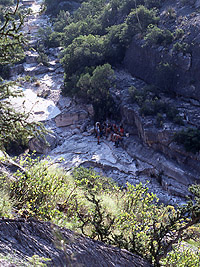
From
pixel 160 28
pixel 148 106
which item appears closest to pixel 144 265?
pixel 148 106

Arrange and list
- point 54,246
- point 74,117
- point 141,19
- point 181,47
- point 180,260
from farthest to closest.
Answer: point 141,19, point 74,117, point 181,47, point 180,260, point 54,246

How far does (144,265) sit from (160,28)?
1701 centimetres

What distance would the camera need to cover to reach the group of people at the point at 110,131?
1521 centimetres

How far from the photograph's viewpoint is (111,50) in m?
19.4

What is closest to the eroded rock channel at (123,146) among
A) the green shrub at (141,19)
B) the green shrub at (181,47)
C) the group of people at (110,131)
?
the group of people at (110,131)

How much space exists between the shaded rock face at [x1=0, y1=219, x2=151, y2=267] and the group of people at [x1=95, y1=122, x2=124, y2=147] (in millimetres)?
11305

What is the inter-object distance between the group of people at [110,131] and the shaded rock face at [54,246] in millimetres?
11305

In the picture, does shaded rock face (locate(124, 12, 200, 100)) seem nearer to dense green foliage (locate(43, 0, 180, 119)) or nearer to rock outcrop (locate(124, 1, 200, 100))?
rock outcrop (locate(124, 1, 200, 100))

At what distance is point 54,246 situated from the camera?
3389mm

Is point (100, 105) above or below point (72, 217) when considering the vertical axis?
below

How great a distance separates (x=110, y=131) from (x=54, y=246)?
13.0m

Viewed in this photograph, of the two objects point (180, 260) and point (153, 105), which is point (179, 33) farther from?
point (180, 260)

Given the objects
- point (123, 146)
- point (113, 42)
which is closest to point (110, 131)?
point (123, 146)

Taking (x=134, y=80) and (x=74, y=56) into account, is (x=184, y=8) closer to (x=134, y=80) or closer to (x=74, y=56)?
(x=134, y=80)
